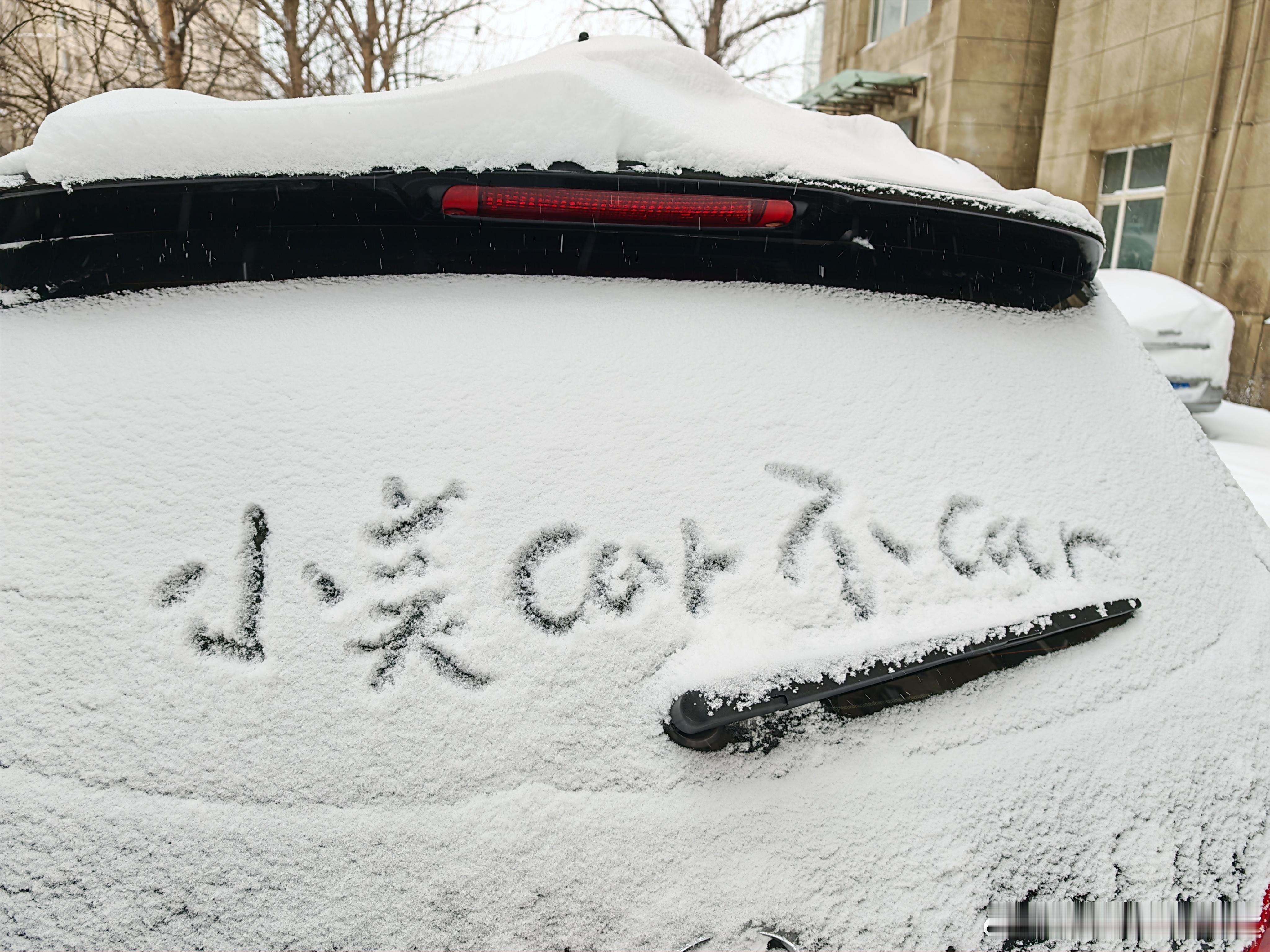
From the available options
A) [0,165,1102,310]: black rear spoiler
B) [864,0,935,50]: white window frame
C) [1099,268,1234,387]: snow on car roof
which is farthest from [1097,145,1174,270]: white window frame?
[0,165,1102,310]: black rear spoiler

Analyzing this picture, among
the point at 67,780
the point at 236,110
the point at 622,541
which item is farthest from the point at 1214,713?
the point at 236,110

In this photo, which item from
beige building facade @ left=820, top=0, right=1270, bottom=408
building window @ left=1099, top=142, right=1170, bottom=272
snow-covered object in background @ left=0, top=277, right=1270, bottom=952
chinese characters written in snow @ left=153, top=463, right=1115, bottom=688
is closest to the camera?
snow-covered object in background @ left=0, top=277, right=1270, bottom=952

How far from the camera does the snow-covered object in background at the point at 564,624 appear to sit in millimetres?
758

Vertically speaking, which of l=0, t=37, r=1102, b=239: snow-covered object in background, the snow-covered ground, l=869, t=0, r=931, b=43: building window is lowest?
the snow-covered ground

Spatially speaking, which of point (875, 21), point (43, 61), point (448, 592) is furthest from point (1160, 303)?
Answer: point (43, 61)

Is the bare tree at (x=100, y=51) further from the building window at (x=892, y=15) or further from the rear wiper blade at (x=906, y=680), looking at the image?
the building window at (x=892, y=15)

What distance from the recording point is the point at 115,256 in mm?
1204

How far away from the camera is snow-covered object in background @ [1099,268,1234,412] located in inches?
270

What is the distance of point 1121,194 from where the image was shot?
11.5 metres

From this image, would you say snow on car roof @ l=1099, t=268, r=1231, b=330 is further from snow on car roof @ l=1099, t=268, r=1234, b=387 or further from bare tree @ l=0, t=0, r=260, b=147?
bare tree @ l=0, t=0, r=260, b=147

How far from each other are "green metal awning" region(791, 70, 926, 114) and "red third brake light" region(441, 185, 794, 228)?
14447mm

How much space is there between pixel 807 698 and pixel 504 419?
1.65ft

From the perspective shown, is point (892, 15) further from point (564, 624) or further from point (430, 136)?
point (564, 624)

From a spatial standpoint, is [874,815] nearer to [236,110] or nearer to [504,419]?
[504,419]
